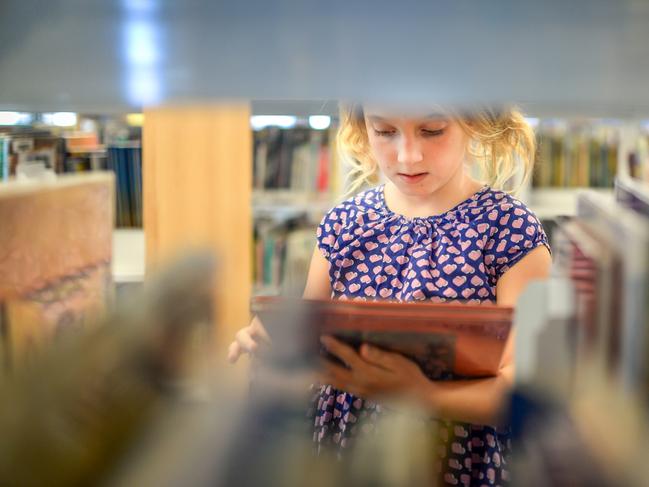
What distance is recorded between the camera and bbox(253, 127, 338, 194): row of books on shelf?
3.12 meters

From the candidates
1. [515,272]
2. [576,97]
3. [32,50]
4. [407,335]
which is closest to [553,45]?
[576,97]

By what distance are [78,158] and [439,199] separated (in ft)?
1.92

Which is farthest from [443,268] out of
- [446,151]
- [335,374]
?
[335,374]

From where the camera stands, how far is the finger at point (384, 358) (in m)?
0.57

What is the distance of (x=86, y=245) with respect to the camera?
658 mm

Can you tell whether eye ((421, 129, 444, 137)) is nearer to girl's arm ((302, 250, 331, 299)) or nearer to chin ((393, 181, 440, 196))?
chin ((393, 181, 440, 196))

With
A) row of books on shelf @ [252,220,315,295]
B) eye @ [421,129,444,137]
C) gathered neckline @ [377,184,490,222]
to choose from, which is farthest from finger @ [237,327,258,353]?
row of books on shelf @ [252,220,315,295]

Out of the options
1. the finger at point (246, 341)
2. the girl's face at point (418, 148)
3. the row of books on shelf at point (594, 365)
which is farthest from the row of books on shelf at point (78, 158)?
the row of books on shelf at point (594, 365)

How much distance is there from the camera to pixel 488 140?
3.31ft

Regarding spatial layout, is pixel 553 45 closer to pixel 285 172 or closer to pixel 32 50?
Answer: pixel 32 50

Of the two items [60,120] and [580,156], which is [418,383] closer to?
[60,120]

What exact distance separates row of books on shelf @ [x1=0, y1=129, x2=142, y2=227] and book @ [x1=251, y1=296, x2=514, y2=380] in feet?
0.58

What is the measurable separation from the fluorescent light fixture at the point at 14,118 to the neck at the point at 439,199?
60 cm

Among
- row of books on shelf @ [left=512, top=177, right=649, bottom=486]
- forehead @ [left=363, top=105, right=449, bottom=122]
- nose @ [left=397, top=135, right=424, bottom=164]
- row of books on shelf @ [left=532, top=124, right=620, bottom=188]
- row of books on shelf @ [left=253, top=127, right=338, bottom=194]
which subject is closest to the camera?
row of books on shelf @ [left=512, top=177, right=649, bottom=486]
